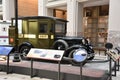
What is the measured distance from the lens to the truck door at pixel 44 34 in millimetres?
12070

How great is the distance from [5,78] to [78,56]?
9.82ft

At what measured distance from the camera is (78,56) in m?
6.43

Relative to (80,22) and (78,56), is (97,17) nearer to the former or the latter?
(80,22)

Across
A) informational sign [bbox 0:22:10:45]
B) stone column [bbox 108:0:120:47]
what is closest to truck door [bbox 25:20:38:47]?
informational sign [bbox 0:22:10:45]

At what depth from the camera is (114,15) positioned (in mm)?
15570

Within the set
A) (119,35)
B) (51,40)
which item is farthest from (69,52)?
(119,35)

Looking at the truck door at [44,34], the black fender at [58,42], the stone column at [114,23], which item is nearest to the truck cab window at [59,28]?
the truck door at [44,34]

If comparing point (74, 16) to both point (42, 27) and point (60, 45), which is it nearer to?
point (42, 27)

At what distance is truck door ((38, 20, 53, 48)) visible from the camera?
12.1 metres

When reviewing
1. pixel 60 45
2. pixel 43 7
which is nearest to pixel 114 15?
pixel 60 45

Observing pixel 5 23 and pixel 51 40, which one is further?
pixel 5 23

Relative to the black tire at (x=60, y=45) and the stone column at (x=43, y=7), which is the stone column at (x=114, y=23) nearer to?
the black tire at (x=60, y=45)

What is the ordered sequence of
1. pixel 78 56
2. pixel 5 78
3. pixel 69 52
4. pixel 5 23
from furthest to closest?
pixel 5 23
pixel 69 52
pixel 5 78
pixel 78 56

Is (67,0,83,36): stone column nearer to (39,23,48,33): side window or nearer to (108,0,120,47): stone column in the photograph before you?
(108,0,120,47): stone column
